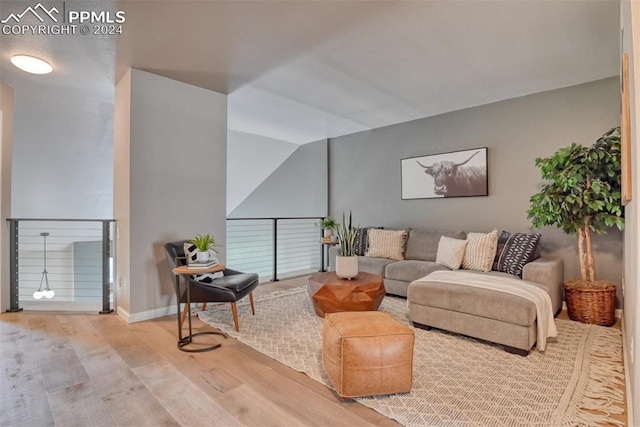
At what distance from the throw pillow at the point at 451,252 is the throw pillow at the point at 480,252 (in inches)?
2.4

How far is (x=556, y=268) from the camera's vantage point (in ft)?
10.4

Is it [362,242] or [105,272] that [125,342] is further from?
[362,242]

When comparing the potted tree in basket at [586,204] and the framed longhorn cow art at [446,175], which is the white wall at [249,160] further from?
the potted tree in basket at [586,204]

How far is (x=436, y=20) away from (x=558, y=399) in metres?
2.56

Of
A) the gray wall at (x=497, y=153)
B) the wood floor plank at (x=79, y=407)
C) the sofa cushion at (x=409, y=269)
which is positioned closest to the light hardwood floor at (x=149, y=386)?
the wood floor plank at (x=79, y=407)

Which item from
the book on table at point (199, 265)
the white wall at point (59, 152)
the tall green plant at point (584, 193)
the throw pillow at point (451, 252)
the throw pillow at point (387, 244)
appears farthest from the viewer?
the throw pillow at point (387, 244)

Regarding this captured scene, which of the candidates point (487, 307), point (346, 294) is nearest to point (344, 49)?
point (346, 294)

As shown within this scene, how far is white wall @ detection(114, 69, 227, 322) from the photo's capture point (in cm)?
315

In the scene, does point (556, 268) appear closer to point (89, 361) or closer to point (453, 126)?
point (453, 126)

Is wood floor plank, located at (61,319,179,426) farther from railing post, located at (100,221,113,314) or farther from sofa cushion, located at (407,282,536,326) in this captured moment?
sofa cushion, located at (407,282,536,326)

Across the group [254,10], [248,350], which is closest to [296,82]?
[254,10]

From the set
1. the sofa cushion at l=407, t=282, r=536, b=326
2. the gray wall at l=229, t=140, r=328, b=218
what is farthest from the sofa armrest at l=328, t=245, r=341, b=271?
the sofa cushion at l=407, t=282, r=536, b=326

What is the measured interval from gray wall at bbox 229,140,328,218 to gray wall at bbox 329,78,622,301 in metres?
0.74

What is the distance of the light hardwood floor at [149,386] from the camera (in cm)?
170
